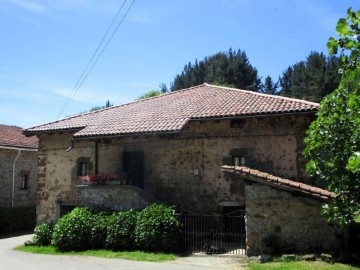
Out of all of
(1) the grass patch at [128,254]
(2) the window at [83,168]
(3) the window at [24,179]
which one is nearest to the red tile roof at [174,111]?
(2) the window at [83,168]

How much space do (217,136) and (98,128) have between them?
502 centimetres

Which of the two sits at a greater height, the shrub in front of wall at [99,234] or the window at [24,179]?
the window at [24,179]

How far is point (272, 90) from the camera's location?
49.5 m

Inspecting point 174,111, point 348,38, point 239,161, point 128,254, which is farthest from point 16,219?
point 348,38

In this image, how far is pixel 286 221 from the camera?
34.2 ft

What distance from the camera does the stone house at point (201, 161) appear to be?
34.6ft

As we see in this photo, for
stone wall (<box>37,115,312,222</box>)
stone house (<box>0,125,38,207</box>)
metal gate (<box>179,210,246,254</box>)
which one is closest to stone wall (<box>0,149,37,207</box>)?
stone house (<box>0,125,38,207</box>)

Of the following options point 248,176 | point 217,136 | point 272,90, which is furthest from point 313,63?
point 248,176

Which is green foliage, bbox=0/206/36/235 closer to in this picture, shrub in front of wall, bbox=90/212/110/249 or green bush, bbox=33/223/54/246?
green bush, bbox=33/223/54/246

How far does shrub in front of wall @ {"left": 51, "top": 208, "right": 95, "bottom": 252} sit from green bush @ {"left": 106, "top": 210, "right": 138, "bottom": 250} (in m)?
0.86

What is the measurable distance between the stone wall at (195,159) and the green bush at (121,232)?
9.02 ft

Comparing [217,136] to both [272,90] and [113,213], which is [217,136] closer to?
[113,213]

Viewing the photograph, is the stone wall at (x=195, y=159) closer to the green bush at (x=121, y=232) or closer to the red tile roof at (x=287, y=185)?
the green bush at (x=121, y=232)

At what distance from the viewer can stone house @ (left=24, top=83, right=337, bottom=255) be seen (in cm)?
1055
